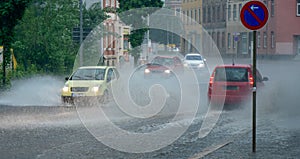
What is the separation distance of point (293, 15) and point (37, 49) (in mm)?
50065

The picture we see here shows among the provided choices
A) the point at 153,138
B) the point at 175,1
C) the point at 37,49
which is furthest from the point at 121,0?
the point at 175,1

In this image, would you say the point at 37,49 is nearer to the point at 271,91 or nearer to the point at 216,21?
the point at 271,91

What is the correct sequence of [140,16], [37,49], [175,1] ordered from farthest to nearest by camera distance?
1. [175,1]
2. [140,16]
3. [37,49]

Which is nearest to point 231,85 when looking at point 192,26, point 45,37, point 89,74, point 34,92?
point 89,74

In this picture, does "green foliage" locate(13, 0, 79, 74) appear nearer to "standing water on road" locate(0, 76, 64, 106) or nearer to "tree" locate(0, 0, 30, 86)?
"standing water on road" locate(0, 76, 64, 106)

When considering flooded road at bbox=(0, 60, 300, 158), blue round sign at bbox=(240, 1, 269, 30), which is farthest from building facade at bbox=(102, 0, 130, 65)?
blue round sign at bbox=(240, 1, 269, 30)

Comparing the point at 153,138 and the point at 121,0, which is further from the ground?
the point at 121,0

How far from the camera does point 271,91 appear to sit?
2802 centimetres

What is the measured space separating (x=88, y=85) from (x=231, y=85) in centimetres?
536

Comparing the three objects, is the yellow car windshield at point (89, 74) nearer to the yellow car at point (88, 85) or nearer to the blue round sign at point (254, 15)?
the yellow car at point (88, 85)

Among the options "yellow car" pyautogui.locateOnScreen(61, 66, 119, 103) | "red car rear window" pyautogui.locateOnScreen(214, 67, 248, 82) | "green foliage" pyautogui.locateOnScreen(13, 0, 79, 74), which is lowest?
"yellow car" pyautogui.locateOnScreen(61, 66, 119, 103)

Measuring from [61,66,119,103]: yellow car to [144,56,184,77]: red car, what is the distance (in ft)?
69.4

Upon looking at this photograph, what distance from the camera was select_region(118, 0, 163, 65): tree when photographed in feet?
178

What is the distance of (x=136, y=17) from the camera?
5462cm
